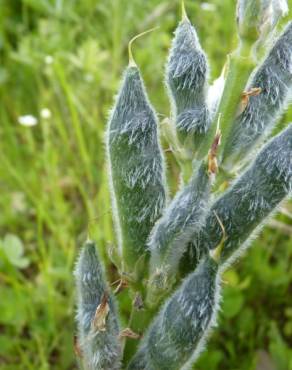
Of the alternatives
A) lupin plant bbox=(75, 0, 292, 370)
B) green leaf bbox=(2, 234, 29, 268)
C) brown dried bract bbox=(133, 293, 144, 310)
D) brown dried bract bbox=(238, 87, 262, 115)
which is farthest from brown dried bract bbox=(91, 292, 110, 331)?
green leaf bbox=(2, 234, 29, 268)

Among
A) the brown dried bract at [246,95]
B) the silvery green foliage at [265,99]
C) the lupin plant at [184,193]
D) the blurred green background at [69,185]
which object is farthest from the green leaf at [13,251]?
the brown dried bract at [246,95]

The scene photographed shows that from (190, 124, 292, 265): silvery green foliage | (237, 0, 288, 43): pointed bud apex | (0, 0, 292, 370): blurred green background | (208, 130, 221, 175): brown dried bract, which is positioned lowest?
(0, 0, 292, 370): blurred green background

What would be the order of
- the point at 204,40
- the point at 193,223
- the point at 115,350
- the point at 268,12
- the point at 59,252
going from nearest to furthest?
the point at 268,12 → the point at 193,223 → the point at 115,350 → the point at 59,252 → the point at 204,40

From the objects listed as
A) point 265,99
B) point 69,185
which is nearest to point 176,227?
point 265,99

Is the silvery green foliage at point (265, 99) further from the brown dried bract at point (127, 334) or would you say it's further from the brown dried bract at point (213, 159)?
the brown dried bract at point (127, 334)

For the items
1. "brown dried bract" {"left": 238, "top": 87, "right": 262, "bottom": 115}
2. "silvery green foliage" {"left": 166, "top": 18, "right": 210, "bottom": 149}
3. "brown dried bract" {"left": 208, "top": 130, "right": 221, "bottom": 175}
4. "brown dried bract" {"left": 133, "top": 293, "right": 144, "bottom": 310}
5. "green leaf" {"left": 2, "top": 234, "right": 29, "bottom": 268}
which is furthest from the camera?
"green leaf" {"left": 2, "top": 234, "right": 29, "bottom": 268}

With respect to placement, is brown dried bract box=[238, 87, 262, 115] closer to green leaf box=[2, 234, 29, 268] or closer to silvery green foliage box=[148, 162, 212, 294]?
silvery green foliage box=[148, 162, 212, 294]

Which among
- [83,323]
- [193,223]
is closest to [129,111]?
[193,223]

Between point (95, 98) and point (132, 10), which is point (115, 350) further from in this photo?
point (132, 10)

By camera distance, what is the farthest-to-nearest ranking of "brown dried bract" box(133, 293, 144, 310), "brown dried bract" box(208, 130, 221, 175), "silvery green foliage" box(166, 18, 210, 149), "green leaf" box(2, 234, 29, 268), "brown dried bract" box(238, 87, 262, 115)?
"green leaf" box(2, 234, 29, 268) → "brown dried bract" box(133, 293, 144, 310) → "silvery green foliage" box(166, 18, 210, 149) → "brown dried bract" box(238, 87, 262, 115) → "brown dried bract" box(208, 130, 221, 175)

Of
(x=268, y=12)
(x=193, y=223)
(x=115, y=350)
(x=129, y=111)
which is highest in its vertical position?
(x=268, y=12)
